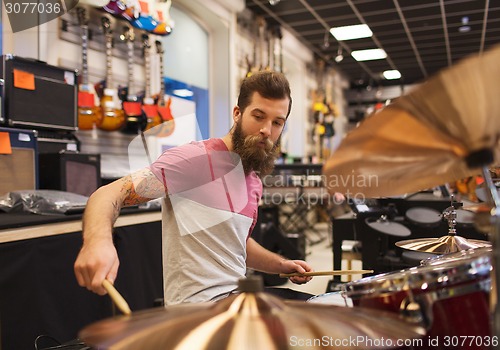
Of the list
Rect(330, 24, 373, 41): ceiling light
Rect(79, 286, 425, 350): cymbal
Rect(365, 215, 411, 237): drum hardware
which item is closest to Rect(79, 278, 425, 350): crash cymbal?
Rect(79, 286, 425, 350): cymbal

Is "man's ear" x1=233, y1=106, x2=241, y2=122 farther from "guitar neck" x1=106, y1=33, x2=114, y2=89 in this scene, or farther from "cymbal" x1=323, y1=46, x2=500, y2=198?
"guitar neck" x1=106, y1=33, x2=114, y2=89

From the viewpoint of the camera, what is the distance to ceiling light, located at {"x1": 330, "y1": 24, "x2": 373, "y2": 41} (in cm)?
661

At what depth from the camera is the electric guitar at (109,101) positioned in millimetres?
3502

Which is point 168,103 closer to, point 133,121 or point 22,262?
point 133,121

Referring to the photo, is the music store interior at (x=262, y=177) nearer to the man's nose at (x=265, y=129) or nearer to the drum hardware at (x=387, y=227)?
the drum hardware at (x=387, y=227)

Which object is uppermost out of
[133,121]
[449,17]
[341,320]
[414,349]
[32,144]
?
[449,17]

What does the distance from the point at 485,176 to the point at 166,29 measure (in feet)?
12.4

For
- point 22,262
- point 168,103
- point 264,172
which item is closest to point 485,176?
point 264,172

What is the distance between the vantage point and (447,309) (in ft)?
2.70
